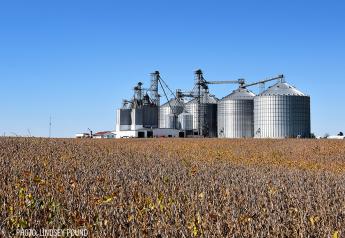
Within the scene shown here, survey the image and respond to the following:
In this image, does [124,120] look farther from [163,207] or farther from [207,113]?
[163,207]

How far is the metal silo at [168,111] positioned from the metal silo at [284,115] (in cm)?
2683

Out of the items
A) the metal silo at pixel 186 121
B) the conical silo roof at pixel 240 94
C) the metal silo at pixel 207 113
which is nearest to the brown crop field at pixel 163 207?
the conical silo roof at pixel 240 94

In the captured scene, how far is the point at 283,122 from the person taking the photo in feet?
218

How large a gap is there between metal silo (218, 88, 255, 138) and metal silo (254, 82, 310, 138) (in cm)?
440

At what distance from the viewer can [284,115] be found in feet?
219

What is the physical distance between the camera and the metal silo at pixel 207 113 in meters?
84.6

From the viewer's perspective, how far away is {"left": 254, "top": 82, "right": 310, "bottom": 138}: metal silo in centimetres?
6662

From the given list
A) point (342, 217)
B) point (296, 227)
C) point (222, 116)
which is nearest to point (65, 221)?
point (296, 227)

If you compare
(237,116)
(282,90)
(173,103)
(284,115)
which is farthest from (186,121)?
(284,115)

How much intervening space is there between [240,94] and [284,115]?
12963 mm

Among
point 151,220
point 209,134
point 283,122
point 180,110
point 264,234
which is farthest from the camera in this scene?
point 180,110

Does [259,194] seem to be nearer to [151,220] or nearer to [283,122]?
[151,220]

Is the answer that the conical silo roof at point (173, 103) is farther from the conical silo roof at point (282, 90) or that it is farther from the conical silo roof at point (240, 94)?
the conical silo roof at point (282, 90)

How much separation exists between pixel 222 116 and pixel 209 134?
713cm
